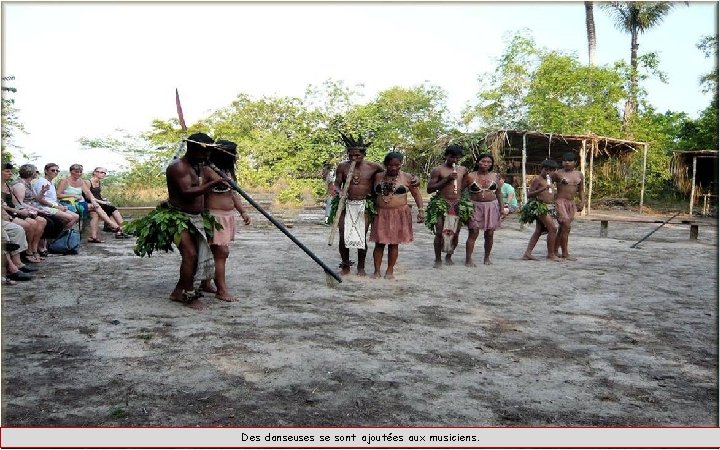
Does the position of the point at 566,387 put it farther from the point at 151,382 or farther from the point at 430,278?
the point at 430,278

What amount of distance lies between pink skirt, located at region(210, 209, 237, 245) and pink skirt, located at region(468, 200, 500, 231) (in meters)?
3.49

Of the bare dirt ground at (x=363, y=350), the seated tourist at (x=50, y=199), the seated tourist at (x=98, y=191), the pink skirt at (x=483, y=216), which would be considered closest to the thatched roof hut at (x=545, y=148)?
the pink skirt at (x=483, y=216)

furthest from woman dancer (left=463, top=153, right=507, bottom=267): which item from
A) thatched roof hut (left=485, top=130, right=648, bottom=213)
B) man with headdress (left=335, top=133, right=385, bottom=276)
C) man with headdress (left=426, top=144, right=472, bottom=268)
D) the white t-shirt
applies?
thatched roof hut (left=485, top=130, right=648, bottom=213)

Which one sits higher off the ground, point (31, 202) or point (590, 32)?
point (590, 32)

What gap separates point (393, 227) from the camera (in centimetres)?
709

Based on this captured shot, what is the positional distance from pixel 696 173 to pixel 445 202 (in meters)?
16.4

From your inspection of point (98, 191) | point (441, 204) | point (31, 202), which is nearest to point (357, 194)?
point (441, 204)

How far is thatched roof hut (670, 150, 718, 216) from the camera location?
66.1 feet

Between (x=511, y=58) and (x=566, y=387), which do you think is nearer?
(x=566, y=387)

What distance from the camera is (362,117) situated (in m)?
17.5

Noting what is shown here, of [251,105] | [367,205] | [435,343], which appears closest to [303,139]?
[251,105]

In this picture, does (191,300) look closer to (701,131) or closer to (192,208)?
(192,208)

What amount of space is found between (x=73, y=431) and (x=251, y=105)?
23163 millimetres

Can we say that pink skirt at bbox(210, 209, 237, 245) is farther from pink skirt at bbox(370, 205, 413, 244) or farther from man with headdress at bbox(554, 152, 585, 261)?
man with headdress at bbox(554, 152, 585, 261)
